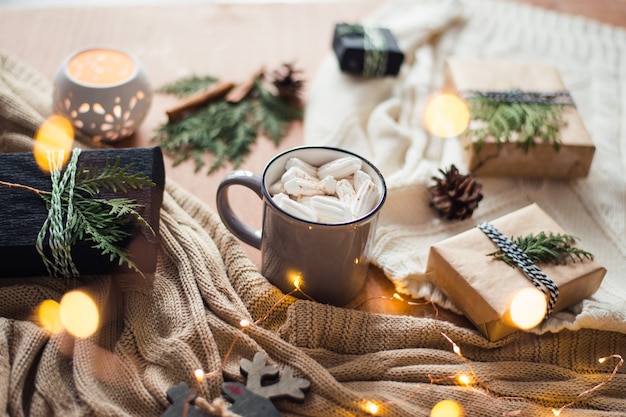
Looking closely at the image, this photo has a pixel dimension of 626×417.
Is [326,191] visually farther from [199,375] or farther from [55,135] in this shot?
[55,135]

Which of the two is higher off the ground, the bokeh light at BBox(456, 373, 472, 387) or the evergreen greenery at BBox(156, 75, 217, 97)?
the evergreen greenery at BBox(156, 75, 217, 97)

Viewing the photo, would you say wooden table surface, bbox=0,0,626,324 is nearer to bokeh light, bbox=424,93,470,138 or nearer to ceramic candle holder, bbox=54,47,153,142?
ceramic candle holder, bbox=54,47,153,142

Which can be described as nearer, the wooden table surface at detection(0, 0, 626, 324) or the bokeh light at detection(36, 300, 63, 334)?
the bokeh light at detection(36, 300, 63, 334)

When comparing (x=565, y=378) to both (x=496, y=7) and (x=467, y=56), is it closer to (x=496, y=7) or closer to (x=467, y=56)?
(x=467, y=56)

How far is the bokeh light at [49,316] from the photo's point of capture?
741 mm

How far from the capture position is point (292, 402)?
70cm

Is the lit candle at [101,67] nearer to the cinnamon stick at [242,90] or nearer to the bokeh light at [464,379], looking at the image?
the cinnamon stick at [242,90]

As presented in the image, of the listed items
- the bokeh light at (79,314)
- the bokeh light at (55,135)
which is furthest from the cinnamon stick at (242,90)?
the bokeh light at (79,314)

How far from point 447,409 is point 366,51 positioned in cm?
60

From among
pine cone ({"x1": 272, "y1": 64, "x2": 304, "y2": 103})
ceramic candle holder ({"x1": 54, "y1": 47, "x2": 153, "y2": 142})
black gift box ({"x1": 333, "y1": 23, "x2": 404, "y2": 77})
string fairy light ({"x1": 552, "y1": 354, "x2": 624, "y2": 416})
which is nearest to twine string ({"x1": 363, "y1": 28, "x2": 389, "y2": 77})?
black gift box ({"x1": 333, "y1": 23, "x2": 404, "y2": 77})

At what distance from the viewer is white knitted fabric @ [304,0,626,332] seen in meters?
0.88

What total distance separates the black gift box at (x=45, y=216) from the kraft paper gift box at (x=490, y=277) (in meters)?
0.33

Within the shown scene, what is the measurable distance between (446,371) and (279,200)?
0.85ft

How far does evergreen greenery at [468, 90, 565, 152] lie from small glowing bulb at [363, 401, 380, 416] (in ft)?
1.36
